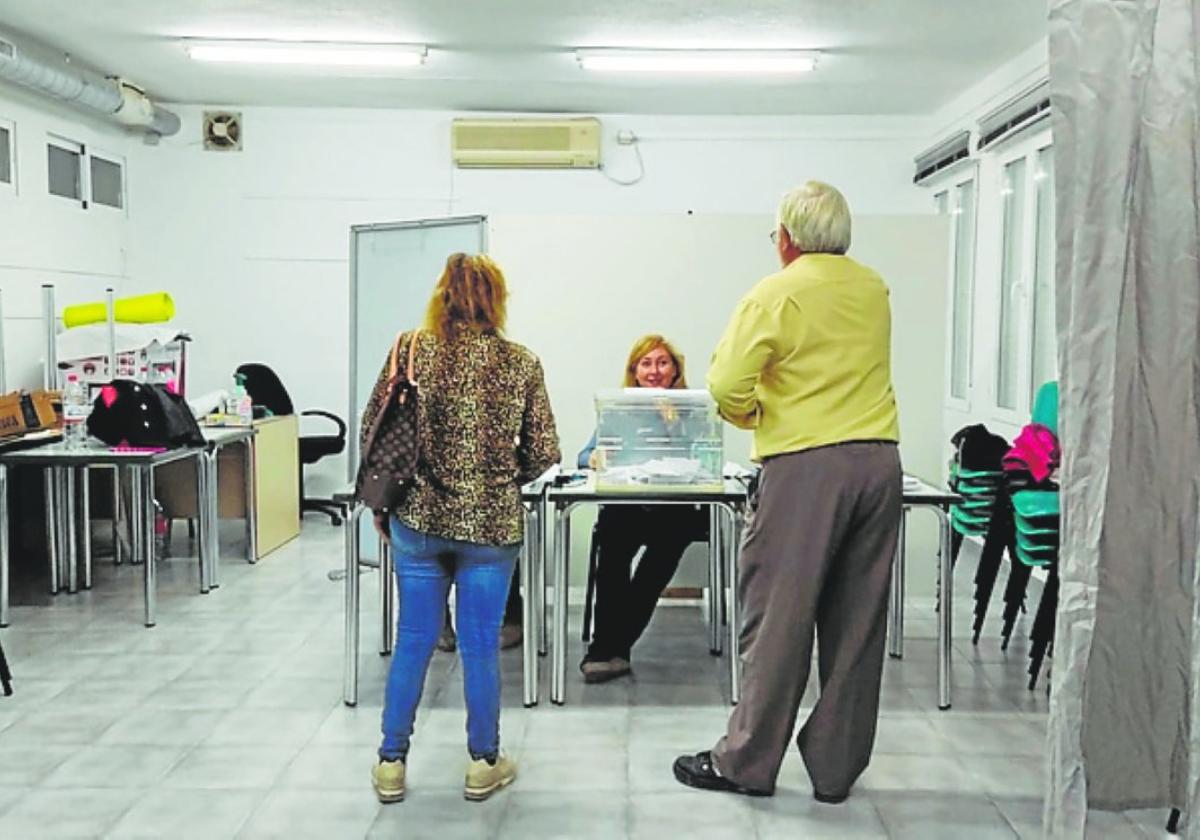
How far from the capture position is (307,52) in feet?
20.4

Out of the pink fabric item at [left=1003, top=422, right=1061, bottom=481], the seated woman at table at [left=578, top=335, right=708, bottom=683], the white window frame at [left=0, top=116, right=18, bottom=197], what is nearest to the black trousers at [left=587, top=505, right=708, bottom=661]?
the seated woman at table at [left=578, top=335, right=708, bottom=683]

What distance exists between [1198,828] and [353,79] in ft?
19.6

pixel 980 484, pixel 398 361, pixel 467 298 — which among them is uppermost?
pixel 467 298

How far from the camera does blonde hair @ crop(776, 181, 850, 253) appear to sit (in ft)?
9.59

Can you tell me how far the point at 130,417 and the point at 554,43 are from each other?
106 inches

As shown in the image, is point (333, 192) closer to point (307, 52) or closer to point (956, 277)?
point (307, 52)

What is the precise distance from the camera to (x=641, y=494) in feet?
12.2

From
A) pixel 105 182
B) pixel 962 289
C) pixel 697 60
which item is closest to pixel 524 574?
pixel 697 60

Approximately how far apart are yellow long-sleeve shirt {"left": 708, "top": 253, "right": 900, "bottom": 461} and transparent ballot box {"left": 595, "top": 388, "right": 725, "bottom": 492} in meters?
1.23

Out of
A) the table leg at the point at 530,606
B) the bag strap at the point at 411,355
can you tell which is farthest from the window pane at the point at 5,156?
the bag strap at the point at 411,355

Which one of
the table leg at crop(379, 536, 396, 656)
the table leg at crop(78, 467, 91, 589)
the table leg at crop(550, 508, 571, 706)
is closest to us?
the table leg at crop(550, 508, 571, 706)

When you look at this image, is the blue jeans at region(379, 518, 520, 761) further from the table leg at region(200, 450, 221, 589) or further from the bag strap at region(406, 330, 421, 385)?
the table leg at region(200, 450, 221, 589)

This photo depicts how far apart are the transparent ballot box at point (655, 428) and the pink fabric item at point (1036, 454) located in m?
1.02

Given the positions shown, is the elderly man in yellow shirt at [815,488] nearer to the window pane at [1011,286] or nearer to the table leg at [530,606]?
the table leg at [530,606]
